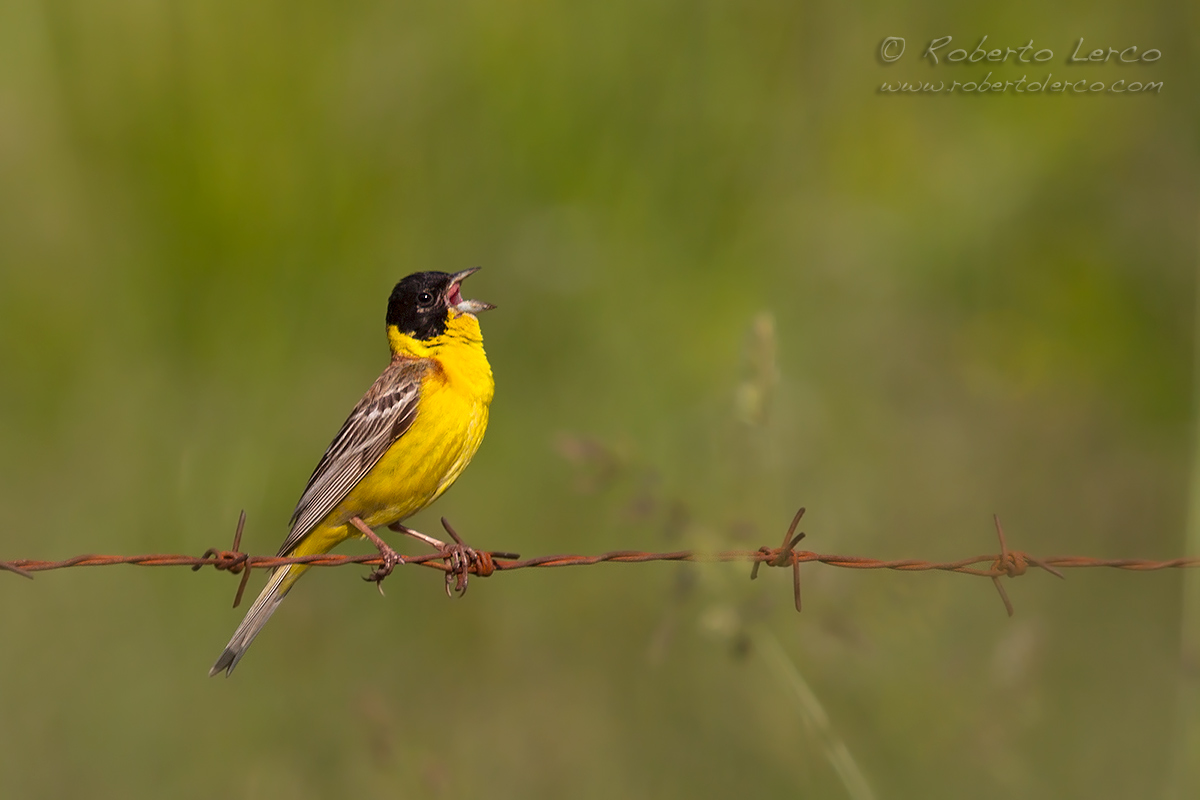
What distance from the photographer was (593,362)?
8.27 m

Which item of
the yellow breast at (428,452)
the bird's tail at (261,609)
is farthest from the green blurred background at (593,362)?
the yellow breast at (428,452)

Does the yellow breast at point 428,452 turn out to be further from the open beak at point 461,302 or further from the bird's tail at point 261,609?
the bird's tail at point 261,609

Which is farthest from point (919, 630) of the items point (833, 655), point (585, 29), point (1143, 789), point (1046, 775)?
point (585, 29)

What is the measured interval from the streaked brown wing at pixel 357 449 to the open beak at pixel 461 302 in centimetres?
43

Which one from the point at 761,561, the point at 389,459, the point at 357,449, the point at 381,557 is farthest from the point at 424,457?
Result: the point at 761,561

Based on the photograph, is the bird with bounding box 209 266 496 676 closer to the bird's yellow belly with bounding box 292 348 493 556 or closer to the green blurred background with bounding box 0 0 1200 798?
the bird's yellow belly with bounding box 292 348 493 556

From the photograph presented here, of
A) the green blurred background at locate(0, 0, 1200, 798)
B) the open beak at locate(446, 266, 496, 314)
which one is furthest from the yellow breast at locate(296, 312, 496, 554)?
the green blurred background at locate(0, 0, 1200, 798)

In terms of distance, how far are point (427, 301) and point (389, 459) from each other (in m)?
0.96

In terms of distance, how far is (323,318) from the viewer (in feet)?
26.8

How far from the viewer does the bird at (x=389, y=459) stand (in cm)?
523

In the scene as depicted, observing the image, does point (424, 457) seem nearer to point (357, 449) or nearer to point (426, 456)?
point (426, 456)

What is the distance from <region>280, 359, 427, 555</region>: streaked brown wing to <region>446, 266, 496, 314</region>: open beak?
17.0 inches

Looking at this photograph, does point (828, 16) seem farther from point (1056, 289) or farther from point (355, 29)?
point (355, 29)

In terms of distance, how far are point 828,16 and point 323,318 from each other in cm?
462
